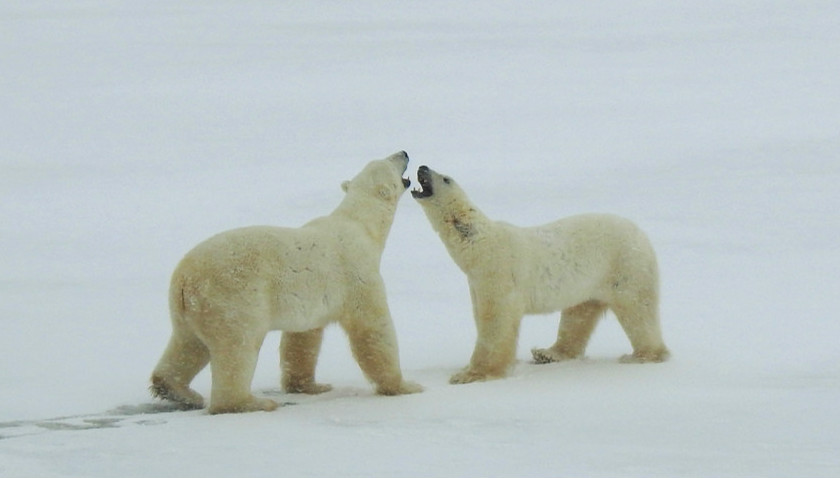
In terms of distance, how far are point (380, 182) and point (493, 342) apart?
1181 mm

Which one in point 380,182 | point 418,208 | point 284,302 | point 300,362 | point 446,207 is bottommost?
point 300,362

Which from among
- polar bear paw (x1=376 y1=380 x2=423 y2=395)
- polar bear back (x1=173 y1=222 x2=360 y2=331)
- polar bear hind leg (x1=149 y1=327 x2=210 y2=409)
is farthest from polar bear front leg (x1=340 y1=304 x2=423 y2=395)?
polar bear hind leg (x1=149 y1=327 x2=210 y2=409)

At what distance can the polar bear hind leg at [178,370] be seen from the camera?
7449 millimetres

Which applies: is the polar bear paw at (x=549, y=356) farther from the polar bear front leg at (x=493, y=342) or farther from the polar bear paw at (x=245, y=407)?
the polar bear paw at (x=245, y=407)

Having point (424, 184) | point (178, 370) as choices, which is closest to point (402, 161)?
point (424, 184)

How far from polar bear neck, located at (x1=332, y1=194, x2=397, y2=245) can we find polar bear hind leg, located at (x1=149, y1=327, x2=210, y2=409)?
1.17 meters

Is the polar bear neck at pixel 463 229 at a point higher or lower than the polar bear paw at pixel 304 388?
higher

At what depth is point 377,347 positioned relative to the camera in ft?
24.5

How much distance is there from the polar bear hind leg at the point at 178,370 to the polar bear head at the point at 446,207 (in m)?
1.73

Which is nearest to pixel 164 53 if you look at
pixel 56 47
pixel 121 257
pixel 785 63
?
pixel 56 47

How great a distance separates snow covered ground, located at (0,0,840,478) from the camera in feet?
21.1

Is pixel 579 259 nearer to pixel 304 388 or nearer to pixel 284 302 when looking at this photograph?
pixel 304 388

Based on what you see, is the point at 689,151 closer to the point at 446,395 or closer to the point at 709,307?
the point at 709,307

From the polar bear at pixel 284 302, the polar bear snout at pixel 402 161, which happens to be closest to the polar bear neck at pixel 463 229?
the polar bear snout at pixel 402 161
